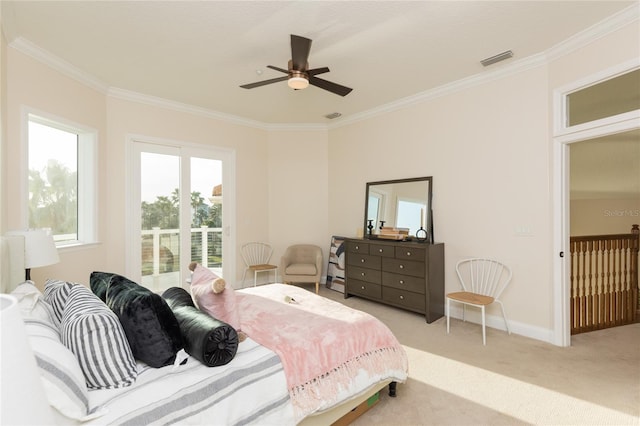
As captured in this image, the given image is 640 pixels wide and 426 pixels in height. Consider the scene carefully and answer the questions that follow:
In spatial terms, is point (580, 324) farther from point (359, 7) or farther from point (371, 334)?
point (359, 7)

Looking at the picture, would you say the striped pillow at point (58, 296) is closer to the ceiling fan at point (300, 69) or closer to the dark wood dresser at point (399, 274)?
the ceiling fan at point (300, 69)

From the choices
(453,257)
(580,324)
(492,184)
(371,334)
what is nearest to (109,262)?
(371,334)

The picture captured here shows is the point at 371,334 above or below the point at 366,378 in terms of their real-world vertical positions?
above

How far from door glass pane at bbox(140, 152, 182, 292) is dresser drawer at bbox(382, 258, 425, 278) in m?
3.09

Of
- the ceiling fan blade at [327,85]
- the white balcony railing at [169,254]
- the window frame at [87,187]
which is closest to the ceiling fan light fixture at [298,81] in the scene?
the ceiling fan blade at [327,85]

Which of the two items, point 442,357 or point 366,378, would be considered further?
point 442,357

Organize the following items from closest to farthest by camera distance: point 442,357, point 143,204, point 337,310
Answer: point 337,310 < point 442,357 < point 143,204

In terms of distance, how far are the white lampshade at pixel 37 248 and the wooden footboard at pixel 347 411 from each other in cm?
234

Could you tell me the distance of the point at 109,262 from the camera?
→ 4168 mm

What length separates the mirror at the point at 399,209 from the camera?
428 cm

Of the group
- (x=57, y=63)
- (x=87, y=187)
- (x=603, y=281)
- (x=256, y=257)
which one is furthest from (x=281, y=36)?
(x=603, y=281)

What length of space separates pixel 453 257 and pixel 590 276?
1456 millimetres

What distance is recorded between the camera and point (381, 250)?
4.35m

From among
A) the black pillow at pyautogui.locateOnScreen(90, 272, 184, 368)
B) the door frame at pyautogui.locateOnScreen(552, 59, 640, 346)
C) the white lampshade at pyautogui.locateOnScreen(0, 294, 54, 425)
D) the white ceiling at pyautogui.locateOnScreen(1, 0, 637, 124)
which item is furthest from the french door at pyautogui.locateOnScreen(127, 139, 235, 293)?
the door frame at pyautogui.locateOnScreen(552, 59, 640, 346)
